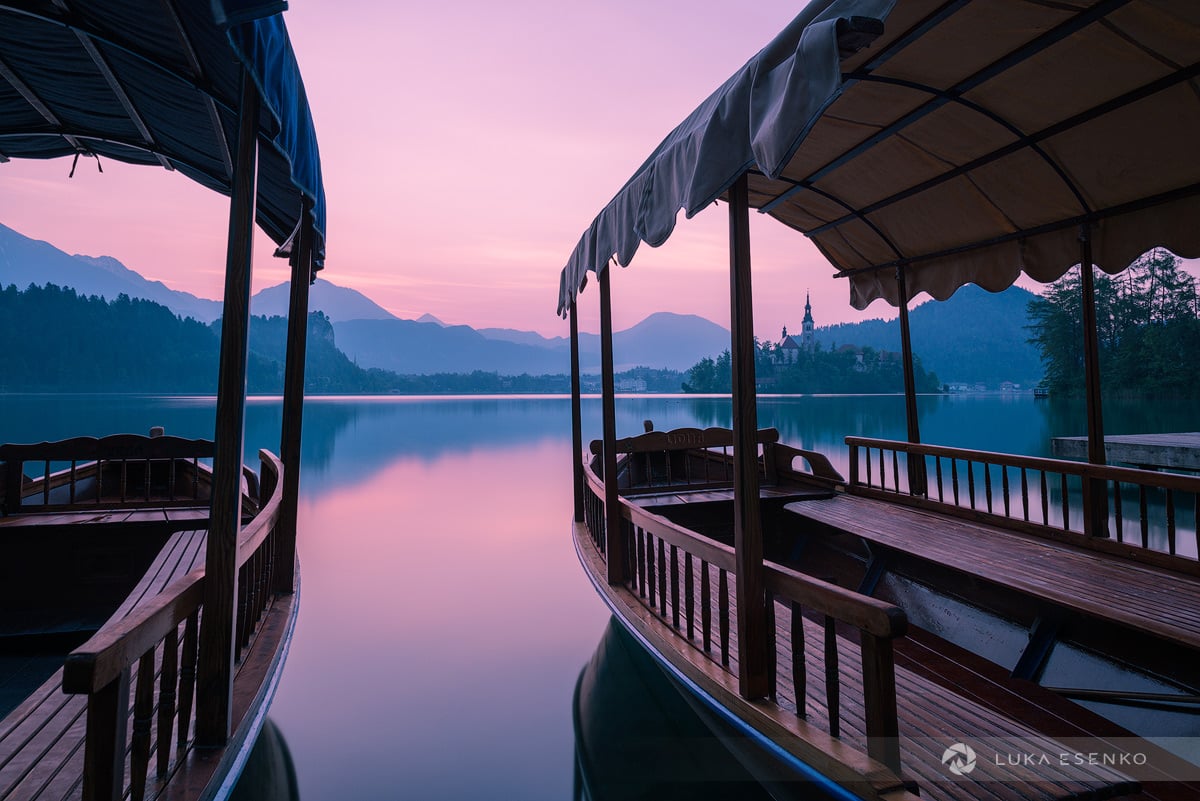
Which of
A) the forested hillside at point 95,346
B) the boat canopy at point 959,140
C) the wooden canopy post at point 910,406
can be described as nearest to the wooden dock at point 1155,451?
the wooden canopy post at point 910,406

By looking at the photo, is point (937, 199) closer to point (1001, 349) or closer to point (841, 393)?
point (841, 393)

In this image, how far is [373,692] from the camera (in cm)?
432

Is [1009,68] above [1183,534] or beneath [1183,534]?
above

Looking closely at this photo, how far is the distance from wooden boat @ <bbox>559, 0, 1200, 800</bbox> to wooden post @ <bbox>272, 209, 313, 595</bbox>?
6.37 feet

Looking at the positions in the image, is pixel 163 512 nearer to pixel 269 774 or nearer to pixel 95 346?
pixel 269 774

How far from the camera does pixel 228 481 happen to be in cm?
210

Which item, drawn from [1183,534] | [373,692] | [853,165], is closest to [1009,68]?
[853,165]

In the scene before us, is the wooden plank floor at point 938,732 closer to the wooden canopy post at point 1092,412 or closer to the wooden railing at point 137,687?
the wooden canopy post at point 1092,412

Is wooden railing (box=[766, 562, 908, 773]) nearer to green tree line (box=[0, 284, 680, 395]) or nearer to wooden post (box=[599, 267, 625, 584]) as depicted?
wooden post (box=[599, 267, 625, 584])

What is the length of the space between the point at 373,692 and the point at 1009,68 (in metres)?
5.52

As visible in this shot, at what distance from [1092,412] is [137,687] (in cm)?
526

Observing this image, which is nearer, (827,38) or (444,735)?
(827,38)

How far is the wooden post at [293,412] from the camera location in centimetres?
375

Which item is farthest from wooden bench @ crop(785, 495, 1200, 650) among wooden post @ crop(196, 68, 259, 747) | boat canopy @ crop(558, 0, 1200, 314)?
wooden post @ crop(196, 68, 259, 747)
